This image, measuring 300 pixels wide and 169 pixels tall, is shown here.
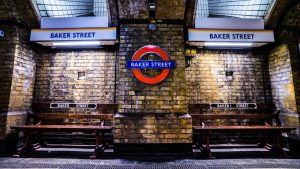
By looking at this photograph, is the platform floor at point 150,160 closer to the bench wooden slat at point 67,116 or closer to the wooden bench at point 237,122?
the wooden bench at point 237,122

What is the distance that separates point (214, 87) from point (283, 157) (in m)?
2.27

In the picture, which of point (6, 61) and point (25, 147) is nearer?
point (25, 147)

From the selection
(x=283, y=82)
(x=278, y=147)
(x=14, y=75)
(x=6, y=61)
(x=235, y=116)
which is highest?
(x=6, y=61)

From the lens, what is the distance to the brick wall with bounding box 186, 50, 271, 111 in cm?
514

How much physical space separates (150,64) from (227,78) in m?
2.67

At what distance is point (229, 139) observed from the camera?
498 cm

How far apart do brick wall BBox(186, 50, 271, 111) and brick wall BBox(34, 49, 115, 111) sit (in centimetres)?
240

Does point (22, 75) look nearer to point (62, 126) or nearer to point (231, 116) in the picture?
point (62, 126)

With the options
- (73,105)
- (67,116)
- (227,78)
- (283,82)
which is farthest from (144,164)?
(283,82)

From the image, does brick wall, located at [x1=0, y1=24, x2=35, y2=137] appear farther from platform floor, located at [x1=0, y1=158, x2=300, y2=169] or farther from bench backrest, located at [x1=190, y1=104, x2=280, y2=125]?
bench backrest, located at [x1=190, y1=104, x2=280, y2=125]

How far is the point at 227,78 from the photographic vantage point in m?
5.23

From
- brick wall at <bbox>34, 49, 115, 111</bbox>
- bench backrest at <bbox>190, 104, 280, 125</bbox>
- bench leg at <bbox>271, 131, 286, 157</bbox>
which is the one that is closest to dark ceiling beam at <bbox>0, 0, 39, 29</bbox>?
brick wall at <bbox>34, 49, 115, 111</bbox>

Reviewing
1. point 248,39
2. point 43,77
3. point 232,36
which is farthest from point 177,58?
point 43,77

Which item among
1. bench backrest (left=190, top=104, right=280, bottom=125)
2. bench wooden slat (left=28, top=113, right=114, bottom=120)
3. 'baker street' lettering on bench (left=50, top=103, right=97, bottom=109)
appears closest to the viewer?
bench wooden slat (left=28, top=113, right=114, bottom=120)
